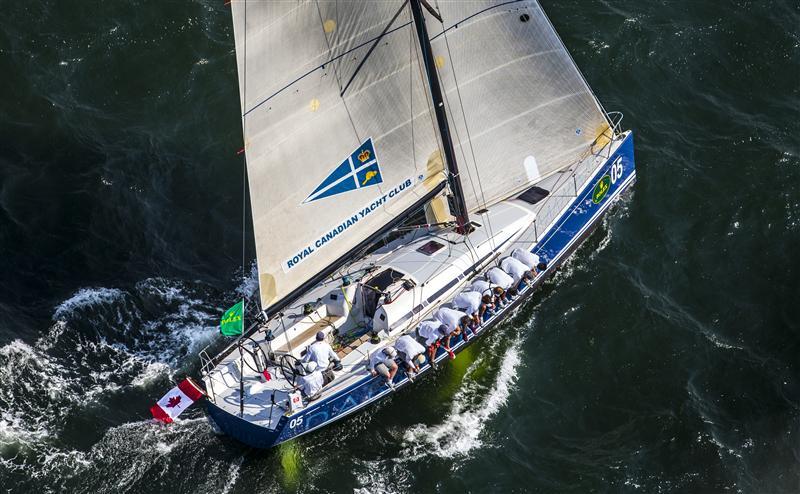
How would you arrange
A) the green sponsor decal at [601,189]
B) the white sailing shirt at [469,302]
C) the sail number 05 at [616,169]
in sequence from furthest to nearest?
1. the sail number 05 at [616,169]
2. the green sponsor decal at [601,189]
3. the white sailing shirt at [469,302]

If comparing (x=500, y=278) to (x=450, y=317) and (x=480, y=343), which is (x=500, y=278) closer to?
(x=450, y=317)

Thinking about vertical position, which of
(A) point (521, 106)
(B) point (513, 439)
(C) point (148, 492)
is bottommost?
(B) point (513, 439)

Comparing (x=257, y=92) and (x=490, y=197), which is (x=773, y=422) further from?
(x=257, y=92)

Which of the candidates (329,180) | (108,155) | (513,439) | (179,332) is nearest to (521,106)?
(329,180)

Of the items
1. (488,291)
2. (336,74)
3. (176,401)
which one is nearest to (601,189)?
(488,291)

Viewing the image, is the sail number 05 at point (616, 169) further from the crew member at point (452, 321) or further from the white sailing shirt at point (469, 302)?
the crew member at point (452, 321)

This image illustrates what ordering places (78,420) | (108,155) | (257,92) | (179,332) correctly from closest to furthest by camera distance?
(257,92)
(78,420)
(179,332)
(108,155)

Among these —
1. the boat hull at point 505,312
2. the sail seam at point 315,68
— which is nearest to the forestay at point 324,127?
the sail seam at point 315,68
